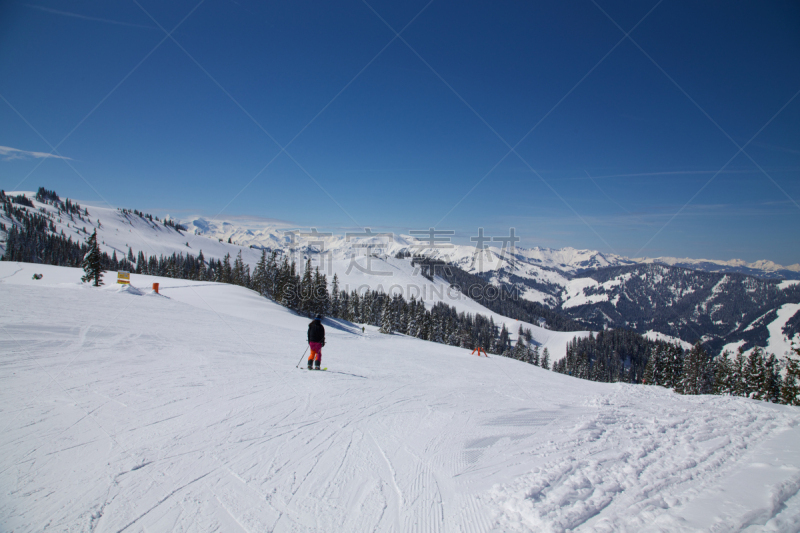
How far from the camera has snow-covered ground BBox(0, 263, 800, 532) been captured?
3113mm

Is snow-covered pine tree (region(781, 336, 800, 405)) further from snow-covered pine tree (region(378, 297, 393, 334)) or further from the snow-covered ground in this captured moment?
snow-covered pine tree (region(378, 297, 393, 334))

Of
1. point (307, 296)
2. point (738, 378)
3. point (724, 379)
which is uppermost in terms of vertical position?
point (307, 296)

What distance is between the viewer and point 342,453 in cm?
440

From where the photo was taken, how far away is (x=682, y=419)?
23.3 feet

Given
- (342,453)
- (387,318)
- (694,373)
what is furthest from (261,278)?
(694,373)

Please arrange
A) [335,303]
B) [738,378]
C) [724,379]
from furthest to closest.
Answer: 1. [335,303]
2. [724,379]
3. [738,378]

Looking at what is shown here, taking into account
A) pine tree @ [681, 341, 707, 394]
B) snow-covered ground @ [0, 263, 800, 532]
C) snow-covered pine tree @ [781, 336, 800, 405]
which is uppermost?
snow-covered ground @ [0, 263, 800, 532]

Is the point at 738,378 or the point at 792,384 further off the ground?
the point at 792,384

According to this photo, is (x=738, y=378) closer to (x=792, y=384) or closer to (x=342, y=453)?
(x=792, y=384)

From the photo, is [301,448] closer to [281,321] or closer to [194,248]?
[281,321]

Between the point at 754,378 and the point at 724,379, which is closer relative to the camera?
the point at 754,378

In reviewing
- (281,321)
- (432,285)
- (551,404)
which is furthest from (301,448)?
(432,285)

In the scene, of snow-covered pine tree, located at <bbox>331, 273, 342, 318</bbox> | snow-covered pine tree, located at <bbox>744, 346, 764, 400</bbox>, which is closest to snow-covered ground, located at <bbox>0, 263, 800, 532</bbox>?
snow-covered pine tree, located at <bbox>744, 346, 764, 400</bbox>

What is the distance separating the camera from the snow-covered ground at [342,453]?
10.2ft
